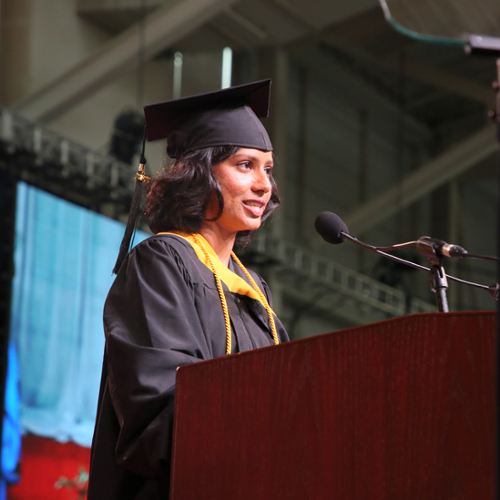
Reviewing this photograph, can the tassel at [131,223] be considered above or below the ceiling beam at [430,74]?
below

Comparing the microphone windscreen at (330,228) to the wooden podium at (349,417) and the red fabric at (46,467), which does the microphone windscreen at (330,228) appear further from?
the red fabric at (46,467)

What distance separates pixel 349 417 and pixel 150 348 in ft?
1.61

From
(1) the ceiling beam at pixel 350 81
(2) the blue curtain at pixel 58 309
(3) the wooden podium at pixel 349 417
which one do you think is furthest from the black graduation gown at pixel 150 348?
(1) the ceiling beam at pixel 350 81

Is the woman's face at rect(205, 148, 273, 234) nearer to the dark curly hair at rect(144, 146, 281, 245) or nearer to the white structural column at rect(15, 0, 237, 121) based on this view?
the dark curly hair at rect(144, 146, 281, 245)

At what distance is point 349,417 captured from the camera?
4.53ft

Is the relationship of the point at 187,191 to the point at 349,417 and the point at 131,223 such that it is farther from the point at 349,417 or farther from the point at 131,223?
the point at 349,417

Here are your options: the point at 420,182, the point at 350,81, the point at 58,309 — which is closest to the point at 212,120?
the point at 58,309

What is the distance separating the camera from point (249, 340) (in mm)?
2008

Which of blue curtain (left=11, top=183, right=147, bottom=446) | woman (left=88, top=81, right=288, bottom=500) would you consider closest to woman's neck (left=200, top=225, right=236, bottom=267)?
woman (left=88, top=81, right=288, bottom=500)

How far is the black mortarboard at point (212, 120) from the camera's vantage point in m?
2.16

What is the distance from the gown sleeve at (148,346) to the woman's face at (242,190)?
0.72 feet

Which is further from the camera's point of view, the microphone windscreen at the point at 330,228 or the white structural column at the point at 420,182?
the white structural column at the point at 420,182

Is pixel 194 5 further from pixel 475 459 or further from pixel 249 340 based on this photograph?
pixel 475 459

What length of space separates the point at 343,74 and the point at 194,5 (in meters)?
4.28
